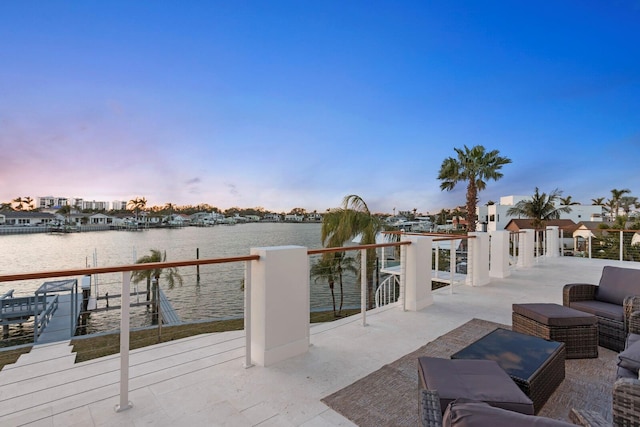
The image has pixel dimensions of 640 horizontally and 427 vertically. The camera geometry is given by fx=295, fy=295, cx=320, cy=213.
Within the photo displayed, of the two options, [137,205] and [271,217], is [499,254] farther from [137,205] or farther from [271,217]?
[137,205]

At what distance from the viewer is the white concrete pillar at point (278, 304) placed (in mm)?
2617

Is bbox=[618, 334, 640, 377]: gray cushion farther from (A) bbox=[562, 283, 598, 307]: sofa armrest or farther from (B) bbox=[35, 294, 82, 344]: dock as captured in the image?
(B) bbox=[35, 294, 82, 344]: dock

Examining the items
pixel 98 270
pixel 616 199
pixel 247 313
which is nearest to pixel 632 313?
pixel 247 313

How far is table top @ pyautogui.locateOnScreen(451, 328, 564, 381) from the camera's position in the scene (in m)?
1.93

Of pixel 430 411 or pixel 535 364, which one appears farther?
pixel 535 364

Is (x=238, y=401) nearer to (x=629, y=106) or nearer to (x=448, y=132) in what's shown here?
(x=448, y=132)

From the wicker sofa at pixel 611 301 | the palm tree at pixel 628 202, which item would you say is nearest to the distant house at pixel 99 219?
the wicker sofa at pixel 611 301

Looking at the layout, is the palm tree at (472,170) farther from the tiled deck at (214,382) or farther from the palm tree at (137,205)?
the palm tree at (137,205)

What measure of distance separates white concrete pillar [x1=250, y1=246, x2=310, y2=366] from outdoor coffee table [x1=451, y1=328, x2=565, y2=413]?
140 centimetres

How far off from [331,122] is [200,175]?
10.9 metres

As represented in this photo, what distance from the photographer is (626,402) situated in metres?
1.15

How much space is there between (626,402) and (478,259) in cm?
550

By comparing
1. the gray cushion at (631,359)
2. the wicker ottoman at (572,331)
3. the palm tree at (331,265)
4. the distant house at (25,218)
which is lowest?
the palm tree at (331,265)

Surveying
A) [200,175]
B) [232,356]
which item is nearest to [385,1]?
[232,356]
